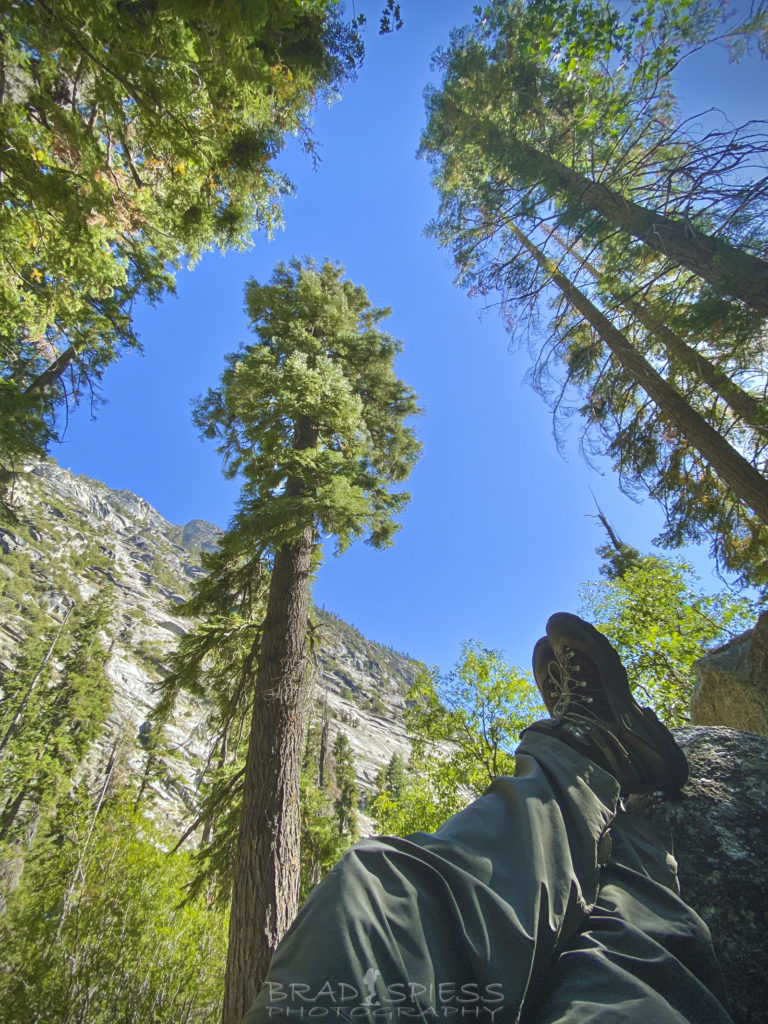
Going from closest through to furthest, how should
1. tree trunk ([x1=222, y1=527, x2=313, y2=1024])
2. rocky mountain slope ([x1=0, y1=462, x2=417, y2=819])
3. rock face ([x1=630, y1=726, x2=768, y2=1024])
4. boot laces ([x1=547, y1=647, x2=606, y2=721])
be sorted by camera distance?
rock face ([x1=630, y1=726, x2=768, y2=1024]) < boot laces ([x1=547, y1=647, x2=606, y2=721]) < tree trunk ([x1=222, y1=527, x2=313, y2=1024]) < rocky mountain slope ([x1=0, y1=462, x2=417, y2=819])

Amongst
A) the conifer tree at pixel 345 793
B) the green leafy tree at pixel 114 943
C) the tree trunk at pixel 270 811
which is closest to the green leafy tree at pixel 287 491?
the tree trunk at pixel 270 811

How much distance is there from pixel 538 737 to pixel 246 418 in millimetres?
5566

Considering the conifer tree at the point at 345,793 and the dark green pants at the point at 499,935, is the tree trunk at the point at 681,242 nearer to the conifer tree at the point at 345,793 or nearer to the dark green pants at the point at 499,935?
the dark green pants at the point at 499,935

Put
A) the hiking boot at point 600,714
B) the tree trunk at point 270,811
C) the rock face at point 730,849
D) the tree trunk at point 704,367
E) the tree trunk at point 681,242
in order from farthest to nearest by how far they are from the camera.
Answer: the tree trunk at point 704,367
the tree trunk at point 681,242
the tree trunk at point 270,811
the hiking boot at point 600,714
the rock face at point 730,849

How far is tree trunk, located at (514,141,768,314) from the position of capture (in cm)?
327

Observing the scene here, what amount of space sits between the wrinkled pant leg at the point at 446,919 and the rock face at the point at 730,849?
0.48m

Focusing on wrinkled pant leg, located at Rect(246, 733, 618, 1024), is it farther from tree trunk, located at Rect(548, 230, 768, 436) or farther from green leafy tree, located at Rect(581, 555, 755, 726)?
green leafy tree, located at Rect(581, 555, 755, 726)

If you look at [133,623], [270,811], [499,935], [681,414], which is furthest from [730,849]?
[133,623]

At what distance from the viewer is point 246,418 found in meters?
6.03

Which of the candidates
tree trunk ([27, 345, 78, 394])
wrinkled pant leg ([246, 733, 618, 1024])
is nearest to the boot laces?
wrinkled pant leg ([246, 733, 618, 1024])

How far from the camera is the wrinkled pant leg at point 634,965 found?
2.85ft

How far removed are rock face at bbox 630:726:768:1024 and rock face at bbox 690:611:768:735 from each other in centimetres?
94

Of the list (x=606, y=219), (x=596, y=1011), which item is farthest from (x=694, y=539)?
(x=596, y=1011)

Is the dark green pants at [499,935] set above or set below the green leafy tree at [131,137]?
below
